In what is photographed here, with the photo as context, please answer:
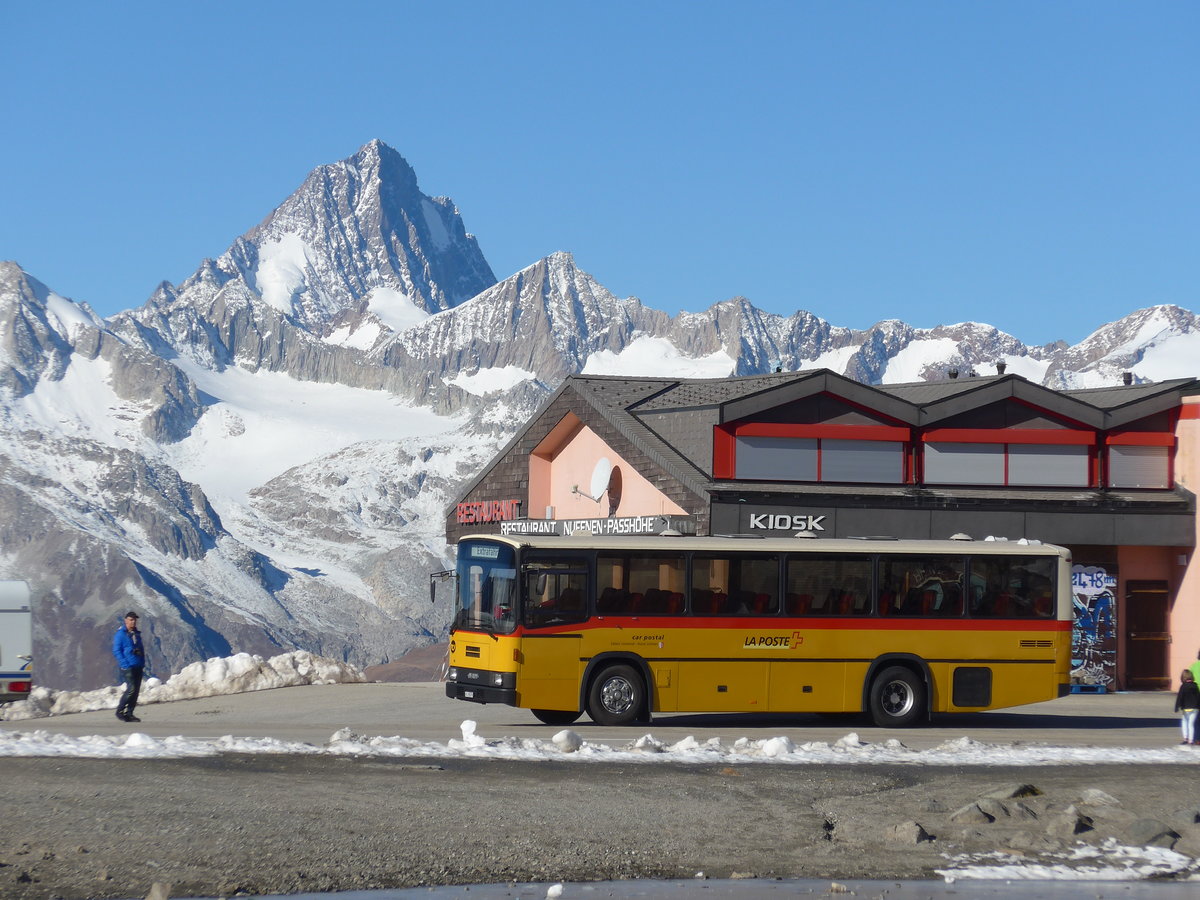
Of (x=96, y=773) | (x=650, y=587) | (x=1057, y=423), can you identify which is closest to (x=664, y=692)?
(x=650, y=587)

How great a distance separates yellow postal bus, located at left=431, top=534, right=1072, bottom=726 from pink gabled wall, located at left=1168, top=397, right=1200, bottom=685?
12247 millimetres

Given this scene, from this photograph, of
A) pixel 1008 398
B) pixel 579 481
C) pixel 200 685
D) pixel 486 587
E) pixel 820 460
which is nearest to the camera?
pixel 486 587

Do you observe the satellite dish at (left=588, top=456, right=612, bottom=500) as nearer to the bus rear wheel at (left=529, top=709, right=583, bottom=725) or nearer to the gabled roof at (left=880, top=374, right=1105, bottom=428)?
the gabled roof at (left=880, top=374, right=1105, bottom=428)

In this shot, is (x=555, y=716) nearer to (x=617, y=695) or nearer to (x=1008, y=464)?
(x=617, y=695)

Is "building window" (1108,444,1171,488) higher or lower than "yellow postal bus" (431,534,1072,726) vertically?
higher

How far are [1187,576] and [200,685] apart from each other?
23.2 metres

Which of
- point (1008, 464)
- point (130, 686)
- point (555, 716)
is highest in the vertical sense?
point (1008, 464)

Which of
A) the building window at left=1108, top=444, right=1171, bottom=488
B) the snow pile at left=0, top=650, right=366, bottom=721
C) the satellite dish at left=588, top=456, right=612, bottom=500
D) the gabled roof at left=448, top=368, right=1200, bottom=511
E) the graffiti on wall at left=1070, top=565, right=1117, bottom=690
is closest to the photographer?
the snow pile at left=0, top=650, right=366, bottom=721

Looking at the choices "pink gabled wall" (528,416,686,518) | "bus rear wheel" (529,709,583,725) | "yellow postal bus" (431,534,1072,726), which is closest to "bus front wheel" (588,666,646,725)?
"yellow postal bus" (431,534,1072,726)

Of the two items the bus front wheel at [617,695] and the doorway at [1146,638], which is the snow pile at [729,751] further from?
the doorway at [1146,638]

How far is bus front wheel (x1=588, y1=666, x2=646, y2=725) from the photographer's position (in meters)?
23.4

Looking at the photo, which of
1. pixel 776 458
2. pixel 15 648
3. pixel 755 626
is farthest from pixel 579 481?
pixel 755 626

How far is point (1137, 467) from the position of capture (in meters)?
37.3

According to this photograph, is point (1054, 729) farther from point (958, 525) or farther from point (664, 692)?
point (958, 525)
